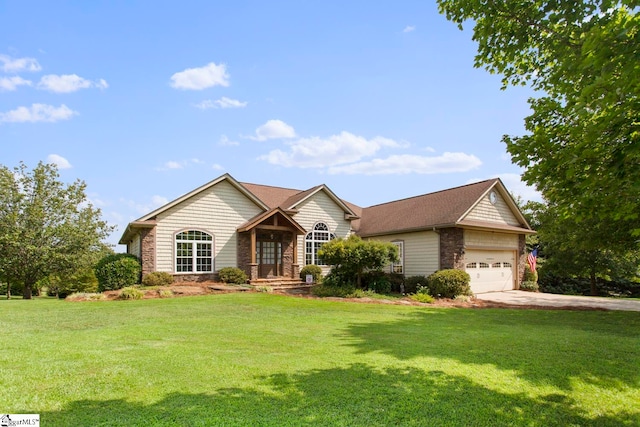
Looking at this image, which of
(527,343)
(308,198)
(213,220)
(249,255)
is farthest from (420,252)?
(527,343)

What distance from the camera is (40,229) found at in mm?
20156

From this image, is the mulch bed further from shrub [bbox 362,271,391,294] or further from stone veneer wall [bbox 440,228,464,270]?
shrub [bbox 362,271,391,294]

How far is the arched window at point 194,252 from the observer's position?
1806 cm

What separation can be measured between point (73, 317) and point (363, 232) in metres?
16.5

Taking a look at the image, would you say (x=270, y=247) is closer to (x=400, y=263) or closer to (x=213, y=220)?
(x=213, y=220)

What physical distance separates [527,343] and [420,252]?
40.5 ft

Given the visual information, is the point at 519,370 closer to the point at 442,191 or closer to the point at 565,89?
the point at 565,89

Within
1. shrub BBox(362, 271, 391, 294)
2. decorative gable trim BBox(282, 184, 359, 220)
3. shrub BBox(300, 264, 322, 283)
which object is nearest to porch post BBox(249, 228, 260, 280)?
decorative gable trim BBox(282, 184, 359, 220)

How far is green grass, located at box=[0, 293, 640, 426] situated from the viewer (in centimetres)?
393

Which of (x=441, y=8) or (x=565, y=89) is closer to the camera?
(x=565, y=89)

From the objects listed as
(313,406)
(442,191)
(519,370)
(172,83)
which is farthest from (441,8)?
(442,191)

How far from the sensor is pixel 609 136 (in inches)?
186

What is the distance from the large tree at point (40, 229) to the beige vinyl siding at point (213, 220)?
7.16 m

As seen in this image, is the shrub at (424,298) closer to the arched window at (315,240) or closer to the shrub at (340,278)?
the shrub at (340,278)
